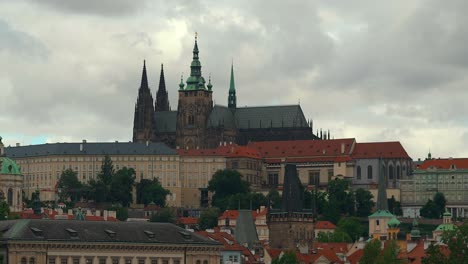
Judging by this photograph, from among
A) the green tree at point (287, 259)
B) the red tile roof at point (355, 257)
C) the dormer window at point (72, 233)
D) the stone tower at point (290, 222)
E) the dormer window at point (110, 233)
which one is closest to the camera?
the dormer window at point (72, 233)

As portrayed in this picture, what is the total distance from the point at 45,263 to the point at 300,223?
2616 inches

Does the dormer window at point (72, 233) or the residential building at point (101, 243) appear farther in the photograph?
the dormer window at point (72, 233)

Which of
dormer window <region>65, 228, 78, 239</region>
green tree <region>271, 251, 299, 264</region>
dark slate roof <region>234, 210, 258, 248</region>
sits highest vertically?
dark slate roof <region>234, 210, 258, 248</region>

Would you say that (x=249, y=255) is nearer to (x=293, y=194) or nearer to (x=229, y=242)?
(x=229, y=242)

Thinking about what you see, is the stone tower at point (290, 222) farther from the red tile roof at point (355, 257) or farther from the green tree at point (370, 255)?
the green tree at point (370, 255)

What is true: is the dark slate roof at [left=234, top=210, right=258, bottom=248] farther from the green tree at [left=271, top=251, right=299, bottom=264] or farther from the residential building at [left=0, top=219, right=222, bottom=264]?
the residential building at [left=0, top=219, right=222, bottom=264]

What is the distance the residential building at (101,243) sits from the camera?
112125 mm

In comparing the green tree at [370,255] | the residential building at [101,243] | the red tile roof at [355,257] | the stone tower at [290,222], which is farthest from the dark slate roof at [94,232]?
the stone tower at [290,222]

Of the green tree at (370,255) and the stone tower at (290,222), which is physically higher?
the stone tower at (290,222)

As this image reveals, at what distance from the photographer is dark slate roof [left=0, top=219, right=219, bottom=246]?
11325 centimetres

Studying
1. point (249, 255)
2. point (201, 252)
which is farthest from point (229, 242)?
point (201, 252)

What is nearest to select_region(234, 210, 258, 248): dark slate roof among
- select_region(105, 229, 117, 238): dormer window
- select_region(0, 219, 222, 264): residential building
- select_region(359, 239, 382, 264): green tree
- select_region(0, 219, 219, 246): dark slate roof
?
select_region(359, 239, 382, 264): green tree

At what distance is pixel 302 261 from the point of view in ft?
491

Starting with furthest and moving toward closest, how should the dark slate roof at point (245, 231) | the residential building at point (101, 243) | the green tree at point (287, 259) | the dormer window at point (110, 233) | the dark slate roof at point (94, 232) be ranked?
the dark slate roof at point (245, 231) → the green tree at point (287, 259) → the dormer window at point (110, 233) → the dark slate roof at point (94, 232) → the residential building at point (101, 243)
